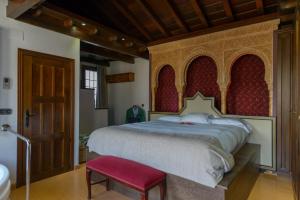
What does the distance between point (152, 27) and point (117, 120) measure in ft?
11.0

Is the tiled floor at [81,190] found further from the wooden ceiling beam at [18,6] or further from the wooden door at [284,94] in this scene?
the wooden ceiling beam at [18,6]

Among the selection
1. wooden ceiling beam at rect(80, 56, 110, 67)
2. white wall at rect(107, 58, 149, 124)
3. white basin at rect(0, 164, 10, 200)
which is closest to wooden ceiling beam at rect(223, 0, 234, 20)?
white wall at rect(107, 58, 149, 124)

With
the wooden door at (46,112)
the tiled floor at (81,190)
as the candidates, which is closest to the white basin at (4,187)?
the tiled floor at (81,190)

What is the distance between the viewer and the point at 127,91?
20.9ft

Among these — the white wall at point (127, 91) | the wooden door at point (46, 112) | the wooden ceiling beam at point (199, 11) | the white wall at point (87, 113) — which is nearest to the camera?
the wooden door at point (46, 112)

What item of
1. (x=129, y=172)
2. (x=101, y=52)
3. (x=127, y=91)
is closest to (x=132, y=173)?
(x=129, y=172)

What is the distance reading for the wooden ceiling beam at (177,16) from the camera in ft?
12.1

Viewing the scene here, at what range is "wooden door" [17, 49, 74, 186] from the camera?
3.04 m

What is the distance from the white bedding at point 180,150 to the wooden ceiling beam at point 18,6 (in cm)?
190

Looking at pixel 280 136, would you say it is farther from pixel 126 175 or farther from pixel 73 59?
pixel 73 59

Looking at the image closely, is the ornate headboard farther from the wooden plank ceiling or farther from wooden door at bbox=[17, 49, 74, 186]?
wooden door at bbox=[17, 49, 74, 186]

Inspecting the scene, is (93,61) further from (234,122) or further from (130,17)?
(234,122)

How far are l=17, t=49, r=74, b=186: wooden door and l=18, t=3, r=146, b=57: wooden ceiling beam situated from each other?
483mm

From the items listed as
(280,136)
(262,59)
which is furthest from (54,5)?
(280,136)
